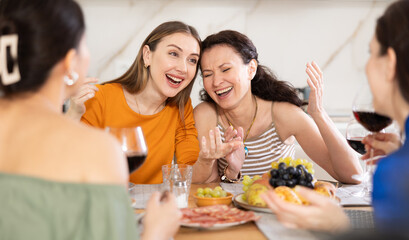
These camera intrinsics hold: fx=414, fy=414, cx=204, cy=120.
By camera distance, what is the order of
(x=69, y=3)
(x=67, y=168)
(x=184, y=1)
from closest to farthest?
(x=67, y=168)
(x=69, y=3)
(x=184, y=1)

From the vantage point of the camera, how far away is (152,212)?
3.36 ft

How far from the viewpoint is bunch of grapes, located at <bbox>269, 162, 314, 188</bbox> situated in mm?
1411

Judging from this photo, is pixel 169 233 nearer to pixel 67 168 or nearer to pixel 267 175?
pixel 67 168

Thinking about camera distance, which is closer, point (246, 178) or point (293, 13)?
point (246, 178)

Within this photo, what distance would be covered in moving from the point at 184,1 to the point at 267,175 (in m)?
2.99

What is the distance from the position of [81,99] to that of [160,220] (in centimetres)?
122

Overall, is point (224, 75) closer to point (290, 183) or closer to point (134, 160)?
point (290, 183)

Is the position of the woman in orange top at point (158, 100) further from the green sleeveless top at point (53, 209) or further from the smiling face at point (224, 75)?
the green sleeveless top at point (53, 209)

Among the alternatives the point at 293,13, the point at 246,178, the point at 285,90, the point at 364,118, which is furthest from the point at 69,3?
the point at 293,13

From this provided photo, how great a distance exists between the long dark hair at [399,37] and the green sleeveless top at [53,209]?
2.34 feet

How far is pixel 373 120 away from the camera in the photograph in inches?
56.8

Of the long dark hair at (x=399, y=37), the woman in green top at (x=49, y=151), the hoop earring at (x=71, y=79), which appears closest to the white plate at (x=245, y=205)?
the woman in green top at (x=49, y=151)

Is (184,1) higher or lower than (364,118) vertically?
higher

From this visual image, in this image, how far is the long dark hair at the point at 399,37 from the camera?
97cm
